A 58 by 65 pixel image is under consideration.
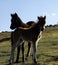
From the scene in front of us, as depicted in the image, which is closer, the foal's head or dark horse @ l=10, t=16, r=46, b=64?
dark horse @ l=10, t=16, r=46, b=64

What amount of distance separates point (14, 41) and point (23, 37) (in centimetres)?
74

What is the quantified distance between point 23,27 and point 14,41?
3.50ft

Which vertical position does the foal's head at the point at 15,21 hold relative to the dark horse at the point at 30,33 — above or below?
above

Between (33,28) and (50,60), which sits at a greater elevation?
(33,28)

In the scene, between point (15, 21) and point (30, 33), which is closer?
point (30, 33)

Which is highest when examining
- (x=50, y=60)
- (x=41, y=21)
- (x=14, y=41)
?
(x=41, y=21)

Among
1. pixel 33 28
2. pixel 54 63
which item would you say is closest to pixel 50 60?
pixel 54 63

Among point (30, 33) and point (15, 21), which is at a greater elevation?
point (15, 21)

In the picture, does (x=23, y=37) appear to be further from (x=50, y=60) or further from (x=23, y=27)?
(x=50, y=60)

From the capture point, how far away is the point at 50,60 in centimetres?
2075

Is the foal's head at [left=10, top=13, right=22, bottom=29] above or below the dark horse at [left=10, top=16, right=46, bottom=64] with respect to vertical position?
above

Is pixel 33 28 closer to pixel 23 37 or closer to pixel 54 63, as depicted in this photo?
pixel 23 37

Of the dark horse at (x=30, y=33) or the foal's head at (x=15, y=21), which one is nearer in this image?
the dark horse at (x=30, y=33)

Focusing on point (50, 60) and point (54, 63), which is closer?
point (54, 63)
